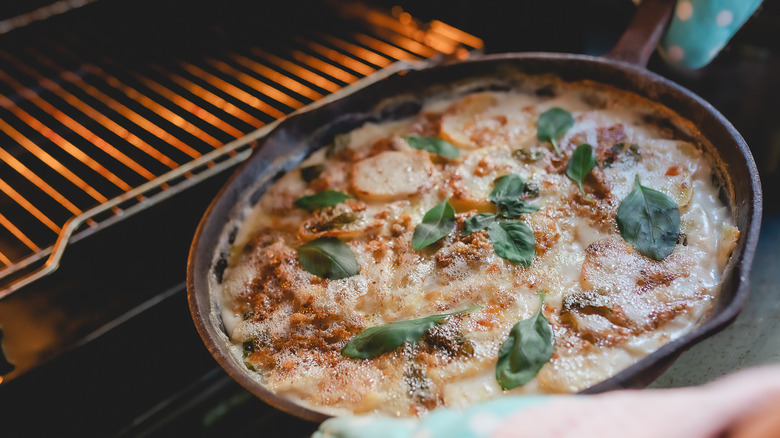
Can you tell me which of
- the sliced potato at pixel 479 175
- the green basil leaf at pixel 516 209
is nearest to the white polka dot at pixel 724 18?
the sliced potato at pixel 479 175

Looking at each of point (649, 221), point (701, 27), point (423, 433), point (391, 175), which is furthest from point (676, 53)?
point (423, 433)

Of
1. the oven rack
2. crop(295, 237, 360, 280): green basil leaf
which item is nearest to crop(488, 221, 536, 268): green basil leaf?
crop(295, 237, 360, 280): green basil leaf

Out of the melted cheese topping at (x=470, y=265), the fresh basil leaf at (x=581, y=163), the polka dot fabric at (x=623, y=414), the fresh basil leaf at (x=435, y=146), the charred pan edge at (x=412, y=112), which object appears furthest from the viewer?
the fresh basil leaf at (x=435, y=146)

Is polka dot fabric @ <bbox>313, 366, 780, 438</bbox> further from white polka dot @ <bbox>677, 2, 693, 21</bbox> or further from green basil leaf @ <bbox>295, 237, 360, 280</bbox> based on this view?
white polka dot @ <bbox>677, 2, 693, 21</bbox>

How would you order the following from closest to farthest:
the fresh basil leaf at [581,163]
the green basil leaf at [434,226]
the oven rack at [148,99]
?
the green basil leaf at [434,226] → the fresh basil leaf at [581,163] → the oven rack at [148,99]

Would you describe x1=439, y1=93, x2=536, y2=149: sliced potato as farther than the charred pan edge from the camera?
Yes

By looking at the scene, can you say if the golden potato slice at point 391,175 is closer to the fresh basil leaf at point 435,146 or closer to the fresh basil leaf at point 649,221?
the fresh basil leaf at point 435,146

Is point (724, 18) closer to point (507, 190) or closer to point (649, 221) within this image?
point (649, 221)
